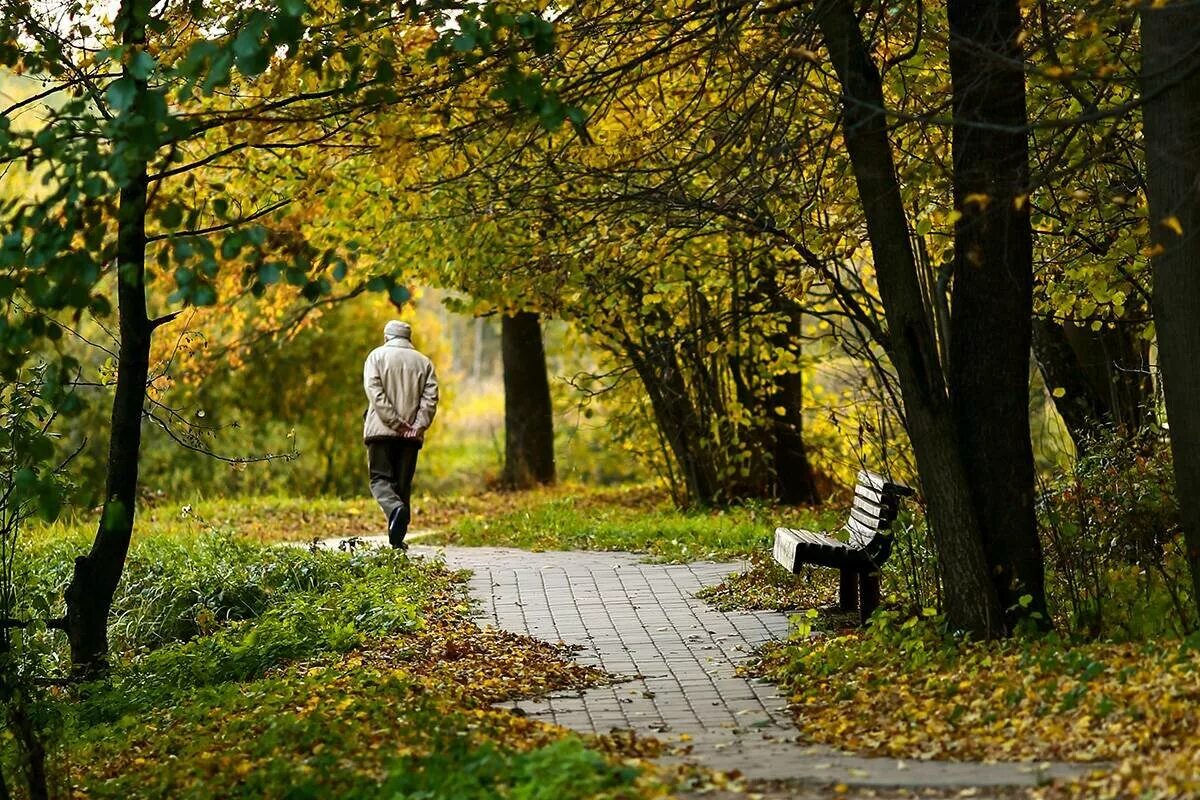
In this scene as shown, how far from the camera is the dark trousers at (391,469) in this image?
1365 cm

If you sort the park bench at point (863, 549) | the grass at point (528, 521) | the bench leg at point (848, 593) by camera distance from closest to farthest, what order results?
1. the park bench at point (863, 549)
2. the bench leg at point (848, 593)
3. the grass at point (528, 521)

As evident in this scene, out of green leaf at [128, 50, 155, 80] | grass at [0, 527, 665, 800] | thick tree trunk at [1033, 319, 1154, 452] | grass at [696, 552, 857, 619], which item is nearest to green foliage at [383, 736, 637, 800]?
grass at [0, 527, 665, 800]

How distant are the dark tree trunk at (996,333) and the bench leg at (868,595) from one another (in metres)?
1.37

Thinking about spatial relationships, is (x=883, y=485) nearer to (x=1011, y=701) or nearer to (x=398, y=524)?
(x=1011, y=701)

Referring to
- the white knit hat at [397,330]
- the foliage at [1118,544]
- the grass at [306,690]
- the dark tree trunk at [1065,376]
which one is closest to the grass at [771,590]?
the foliage at [1118,544]

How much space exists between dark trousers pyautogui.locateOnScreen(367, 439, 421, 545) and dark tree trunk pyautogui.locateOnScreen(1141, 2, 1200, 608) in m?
7.73

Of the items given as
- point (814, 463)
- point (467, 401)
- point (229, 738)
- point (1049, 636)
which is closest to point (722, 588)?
point (1049, 636)

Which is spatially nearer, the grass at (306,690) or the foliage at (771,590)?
the grass at (306,690)

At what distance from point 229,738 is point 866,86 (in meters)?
4.44

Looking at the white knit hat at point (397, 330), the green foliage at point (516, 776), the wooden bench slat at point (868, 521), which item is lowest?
the green foliage at point (516, 776)

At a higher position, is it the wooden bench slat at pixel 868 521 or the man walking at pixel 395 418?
the man walking at pixel 395 418

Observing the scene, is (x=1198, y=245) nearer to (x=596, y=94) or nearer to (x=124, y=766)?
(x=596, y=94)

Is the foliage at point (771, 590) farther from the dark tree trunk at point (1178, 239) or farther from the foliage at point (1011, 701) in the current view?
the dark tree trunk at point (1178, 239)

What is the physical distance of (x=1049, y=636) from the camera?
7527mm
